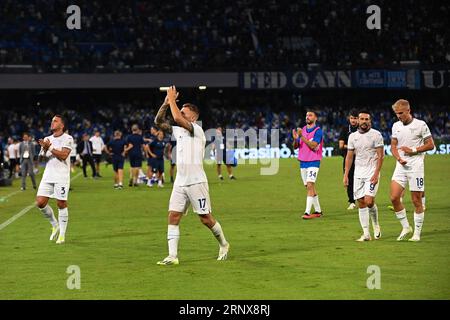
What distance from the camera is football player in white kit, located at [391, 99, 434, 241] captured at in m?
14.2

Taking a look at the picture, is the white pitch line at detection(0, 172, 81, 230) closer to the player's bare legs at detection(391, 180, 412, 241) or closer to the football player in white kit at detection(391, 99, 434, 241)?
the player's bare legs at detection(391, 180, 412, 241)

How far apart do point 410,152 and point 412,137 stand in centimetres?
27

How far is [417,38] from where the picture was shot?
218 ft

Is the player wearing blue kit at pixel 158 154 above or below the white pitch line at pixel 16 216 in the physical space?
above

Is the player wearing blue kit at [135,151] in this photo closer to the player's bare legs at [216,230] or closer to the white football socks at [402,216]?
the white football socks at [402,216]

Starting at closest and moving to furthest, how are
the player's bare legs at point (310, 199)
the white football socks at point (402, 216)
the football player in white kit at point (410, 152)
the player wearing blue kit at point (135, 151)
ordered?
the football player in white kit at point (410, 152)
the white football socks at point (402, 216)
the player's bare legs at point (310, 199)
the player wearing blue kit at point (135, 151)

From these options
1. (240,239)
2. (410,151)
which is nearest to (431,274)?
(410,151)

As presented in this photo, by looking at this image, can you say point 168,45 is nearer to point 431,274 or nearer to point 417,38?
point 417,38

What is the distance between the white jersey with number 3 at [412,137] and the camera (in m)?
14.3

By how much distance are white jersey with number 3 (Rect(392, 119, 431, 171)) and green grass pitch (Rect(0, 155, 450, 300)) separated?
1.42 metres

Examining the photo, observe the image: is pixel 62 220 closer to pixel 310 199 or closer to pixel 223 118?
pixel 310 199

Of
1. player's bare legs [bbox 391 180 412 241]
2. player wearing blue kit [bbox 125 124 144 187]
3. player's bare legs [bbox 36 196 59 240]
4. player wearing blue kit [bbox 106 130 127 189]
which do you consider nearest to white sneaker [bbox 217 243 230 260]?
player's bare legs [bbox 391 180 412 241]

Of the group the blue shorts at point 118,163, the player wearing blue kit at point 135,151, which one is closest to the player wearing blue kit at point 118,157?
the blue shorts at point 118,163

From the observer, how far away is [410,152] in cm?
1424
